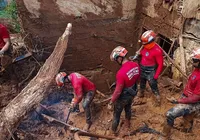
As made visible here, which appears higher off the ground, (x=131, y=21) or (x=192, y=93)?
(x=131, y=21)

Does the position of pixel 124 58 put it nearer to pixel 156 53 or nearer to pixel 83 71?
pixel 156 53

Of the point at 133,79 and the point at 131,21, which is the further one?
the point at 131,21

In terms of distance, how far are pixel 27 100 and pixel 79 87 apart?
1.17 m

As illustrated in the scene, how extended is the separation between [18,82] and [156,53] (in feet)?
16.1

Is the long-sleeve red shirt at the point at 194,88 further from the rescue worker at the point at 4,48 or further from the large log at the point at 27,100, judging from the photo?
the rescue worker at the point at 4,48

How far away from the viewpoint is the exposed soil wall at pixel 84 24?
7.49 metres

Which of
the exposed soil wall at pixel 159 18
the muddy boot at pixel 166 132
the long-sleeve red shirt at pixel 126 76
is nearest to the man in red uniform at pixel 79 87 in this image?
the long-sleeve red shirt at pixel 126 76

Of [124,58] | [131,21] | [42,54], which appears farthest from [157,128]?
[42,54]

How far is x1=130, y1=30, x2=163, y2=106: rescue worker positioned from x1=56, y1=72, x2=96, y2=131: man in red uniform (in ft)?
4.58

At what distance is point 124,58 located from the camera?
16.0ft

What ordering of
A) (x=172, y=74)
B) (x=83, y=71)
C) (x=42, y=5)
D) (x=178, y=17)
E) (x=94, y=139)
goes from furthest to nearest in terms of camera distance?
(x=83, y=71) < (x=42, y=5) < (x=172, y=74) < (x=178, y=17) < (x=94, y=139)

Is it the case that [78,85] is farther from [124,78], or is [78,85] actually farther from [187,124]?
[187,124]

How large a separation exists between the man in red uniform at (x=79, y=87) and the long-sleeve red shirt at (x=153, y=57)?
146 cm

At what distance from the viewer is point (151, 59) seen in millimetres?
5664
